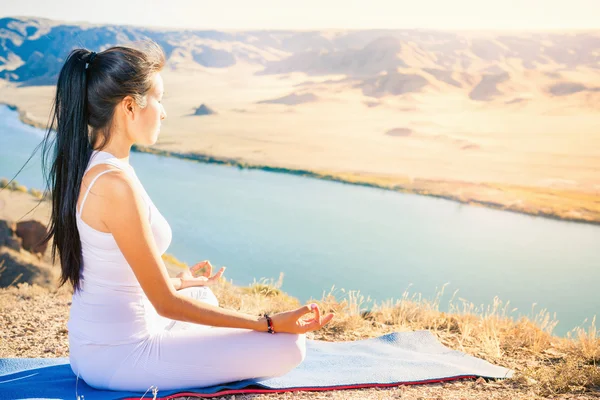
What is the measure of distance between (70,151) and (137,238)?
322mm

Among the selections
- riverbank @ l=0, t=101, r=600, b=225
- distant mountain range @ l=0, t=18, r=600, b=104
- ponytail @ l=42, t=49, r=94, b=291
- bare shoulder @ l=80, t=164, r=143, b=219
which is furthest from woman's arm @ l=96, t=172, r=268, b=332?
riverbank @ l=0, t=101, r=600, b=225

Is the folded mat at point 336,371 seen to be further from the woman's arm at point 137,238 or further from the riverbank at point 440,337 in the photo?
the woman's arm at point 137,238

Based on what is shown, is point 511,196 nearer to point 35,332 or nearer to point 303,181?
point 303,181

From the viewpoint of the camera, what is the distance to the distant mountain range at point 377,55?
13.6m

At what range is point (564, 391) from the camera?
1.95 metres

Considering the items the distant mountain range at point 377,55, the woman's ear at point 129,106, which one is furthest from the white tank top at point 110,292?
the distant mountain range at point 377,55

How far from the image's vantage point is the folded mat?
1559mm

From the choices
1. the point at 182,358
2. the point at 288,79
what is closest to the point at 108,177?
the point at 182,358

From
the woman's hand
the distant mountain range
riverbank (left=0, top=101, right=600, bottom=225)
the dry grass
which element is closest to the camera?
the woman's hand

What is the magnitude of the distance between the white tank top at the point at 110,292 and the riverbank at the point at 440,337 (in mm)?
458

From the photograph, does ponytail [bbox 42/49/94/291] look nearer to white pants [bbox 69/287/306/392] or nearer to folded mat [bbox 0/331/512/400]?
white pants [bbox 69/287/306/392]

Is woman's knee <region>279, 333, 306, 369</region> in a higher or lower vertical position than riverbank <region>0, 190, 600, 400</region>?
higher

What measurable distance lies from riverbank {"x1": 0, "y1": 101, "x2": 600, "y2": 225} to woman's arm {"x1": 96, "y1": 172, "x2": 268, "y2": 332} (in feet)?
39.5

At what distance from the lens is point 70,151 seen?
1376 mm
